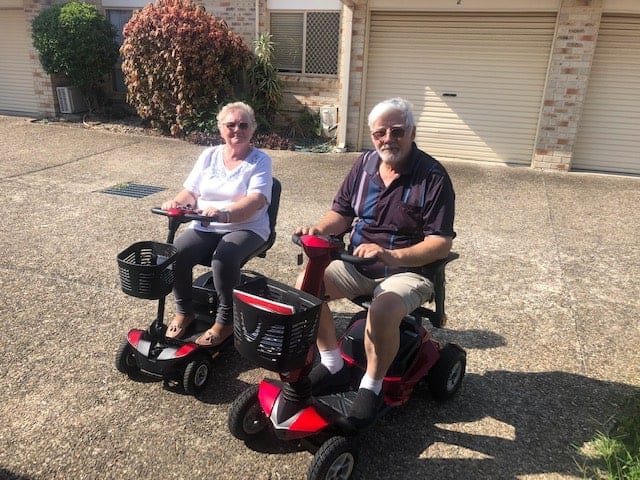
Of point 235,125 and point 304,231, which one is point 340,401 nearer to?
point 304,231

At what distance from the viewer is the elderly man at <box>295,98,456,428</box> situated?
92.6 inches

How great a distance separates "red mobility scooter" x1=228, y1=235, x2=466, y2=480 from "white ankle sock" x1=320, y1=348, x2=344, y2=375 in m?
0.09

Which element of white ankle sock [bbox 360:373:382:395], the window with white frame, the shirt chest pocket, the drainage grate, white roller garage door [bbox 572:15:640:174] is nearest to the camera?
white ankle sock [bbox 360:373:382:395]

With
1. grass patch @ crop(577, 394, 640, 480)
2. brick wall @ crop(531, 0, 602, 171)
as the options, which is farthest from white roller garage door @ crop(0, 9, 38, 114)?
grass patch @ crop(577, 394, 640, 480)

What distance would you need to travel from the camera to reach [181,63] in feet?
29.1

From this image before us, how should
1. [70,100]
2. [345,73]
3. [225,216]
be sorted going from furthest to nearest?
1. [70,100]
2. [345,73]
3. [225,216]

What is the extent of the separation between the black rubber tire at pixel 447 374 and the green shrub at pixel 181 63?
7.30 metres

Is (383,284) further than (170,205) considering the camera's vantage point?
No

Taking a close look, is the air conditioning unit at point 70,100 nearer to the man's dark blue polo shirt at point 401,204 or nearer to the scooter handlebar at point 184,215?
the scooter handlebar at point 184,215

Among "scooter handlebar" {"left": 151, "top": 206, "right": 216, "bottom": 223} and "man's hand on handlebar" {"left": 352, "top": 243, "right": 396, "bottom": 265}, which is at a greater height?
"man's hand on handlebar" {"left": 352, "top": 243, "right": 396, "bottom": 265}

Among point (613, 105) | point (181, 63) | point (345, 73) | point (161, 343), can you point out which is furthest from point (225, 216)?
point (613, 105)

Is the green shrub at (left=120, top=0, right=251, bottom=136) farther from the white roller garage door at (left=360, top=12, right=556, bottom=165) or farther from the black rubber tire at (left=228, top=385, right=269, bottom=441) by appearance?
the black rubber tire at (left=228, top=385, right=269, bottom=441)

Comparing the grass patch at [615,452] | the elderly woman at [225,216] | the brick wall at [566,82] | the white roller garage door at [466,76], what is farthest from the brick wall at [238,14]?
the grass patch at [615,452]

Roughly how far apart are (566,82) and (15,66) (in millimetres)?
11070
